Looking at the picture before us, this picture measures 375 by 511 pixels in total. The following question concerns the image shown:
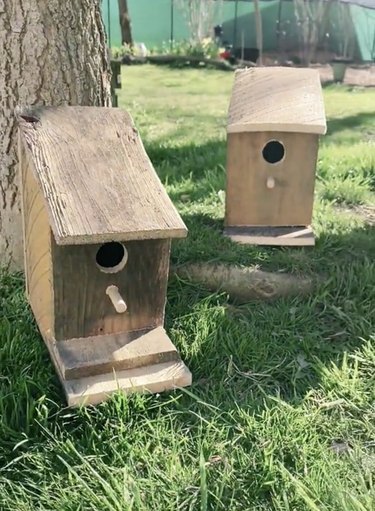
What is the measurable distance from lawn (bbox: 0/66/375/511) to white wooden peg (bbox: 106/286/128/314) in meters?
0.29

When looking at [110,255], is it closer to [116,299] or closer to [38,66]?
[116,299]

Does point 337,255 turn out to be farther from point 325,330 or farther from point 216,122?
point 216,122

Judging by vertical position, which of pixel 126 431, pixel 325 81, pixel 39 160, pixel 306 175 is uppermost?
pixel 39 160

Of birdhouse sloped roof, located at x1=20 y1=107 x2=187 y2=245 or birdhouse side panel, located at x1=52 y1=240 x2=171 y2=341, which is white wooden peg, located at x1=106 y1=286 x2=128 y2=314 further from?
birdhouse sloped roof, located at x1=20 y1=107 x2=187 y2=245

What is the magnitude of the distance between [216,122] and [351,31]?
779 centimetres

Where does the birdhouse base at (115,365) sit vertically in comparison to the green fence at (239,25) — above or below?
above

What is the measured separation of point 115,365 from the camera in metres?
2.28

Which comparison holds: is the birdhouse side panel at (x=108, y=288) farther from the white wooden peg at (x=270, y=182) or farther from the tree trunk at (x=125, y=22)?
the tree trunk at (x=125, y=22)

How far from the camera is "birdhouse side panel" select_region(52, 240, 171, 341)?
227 centimetres

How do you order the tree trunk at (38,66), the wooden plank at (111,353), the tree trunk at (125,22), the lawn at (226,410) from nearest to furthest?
the lawn at (226,410), the wooden plank at (111,353), the tree trunk at (38,66), the tree trunk at (125,22)

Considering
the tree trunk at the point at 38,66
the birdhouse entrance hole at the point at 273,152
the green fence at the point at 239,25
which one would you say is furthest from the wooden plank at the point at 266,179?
the green fence at the point at 239,25

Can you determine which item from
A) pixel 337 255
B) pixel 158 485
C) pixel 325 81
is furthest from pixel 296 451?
pixel 325 81

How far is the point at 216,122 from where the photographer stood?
22.0ft

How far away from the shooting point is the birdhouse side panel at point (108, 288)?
2.27 m
